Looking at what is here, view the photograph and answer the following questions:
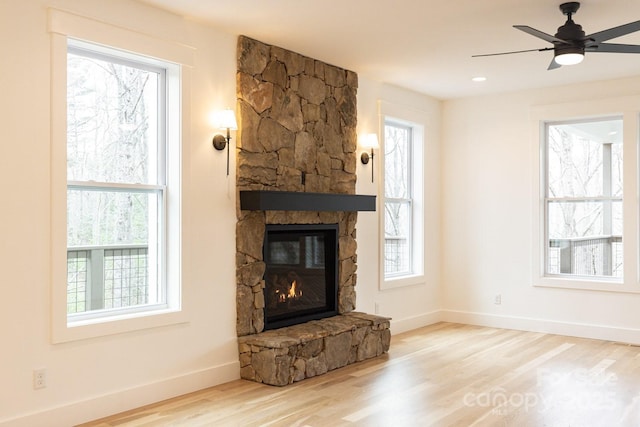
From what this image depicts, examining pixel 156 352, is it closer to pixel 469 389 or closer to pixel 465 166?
pixel 469 389

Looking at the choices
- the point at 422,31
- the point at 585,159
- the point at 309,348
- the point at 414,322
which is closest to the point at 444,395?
the point at 309,348

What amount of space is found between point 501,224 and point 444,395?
10.4 ft

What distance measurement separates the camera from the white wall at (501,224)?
636 cm

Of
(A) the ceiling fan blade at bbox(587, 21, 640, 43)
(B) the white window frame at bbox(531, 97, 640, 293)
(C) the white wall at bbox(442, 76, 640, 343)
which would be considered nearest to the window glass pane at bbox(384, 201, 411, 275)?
(C) the white wall at bbox(442, 76, 640, 343)

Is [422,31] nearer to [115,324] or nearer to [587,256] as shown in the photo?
[115,324]

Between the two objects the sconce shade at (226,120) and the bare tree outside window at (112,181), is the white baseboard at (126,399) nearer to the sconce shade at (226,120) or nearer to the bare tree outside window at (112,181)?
the bare tree outside window at (112,181)

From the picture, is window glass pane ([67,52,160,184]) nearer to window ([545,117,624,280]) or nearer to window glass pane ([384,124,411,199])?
window glass pane ([384,124,411,199])

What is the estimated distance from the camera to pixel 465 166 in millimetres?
7250

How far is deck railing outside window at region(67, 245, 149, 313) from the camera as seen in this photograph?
12.5 ft

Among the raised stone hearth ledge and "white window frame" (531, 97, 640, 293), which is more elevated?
"white window frame" (531, 97, 640, 293)

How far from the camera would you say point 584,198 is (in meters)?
6.46

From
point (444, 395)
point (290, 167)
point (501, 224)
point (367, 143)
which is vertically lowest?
point (444, 395)

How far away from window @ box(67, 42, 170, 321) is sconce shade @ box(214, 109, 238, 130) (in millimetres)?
414

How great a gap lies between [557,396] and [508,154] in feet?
A: 11.0
